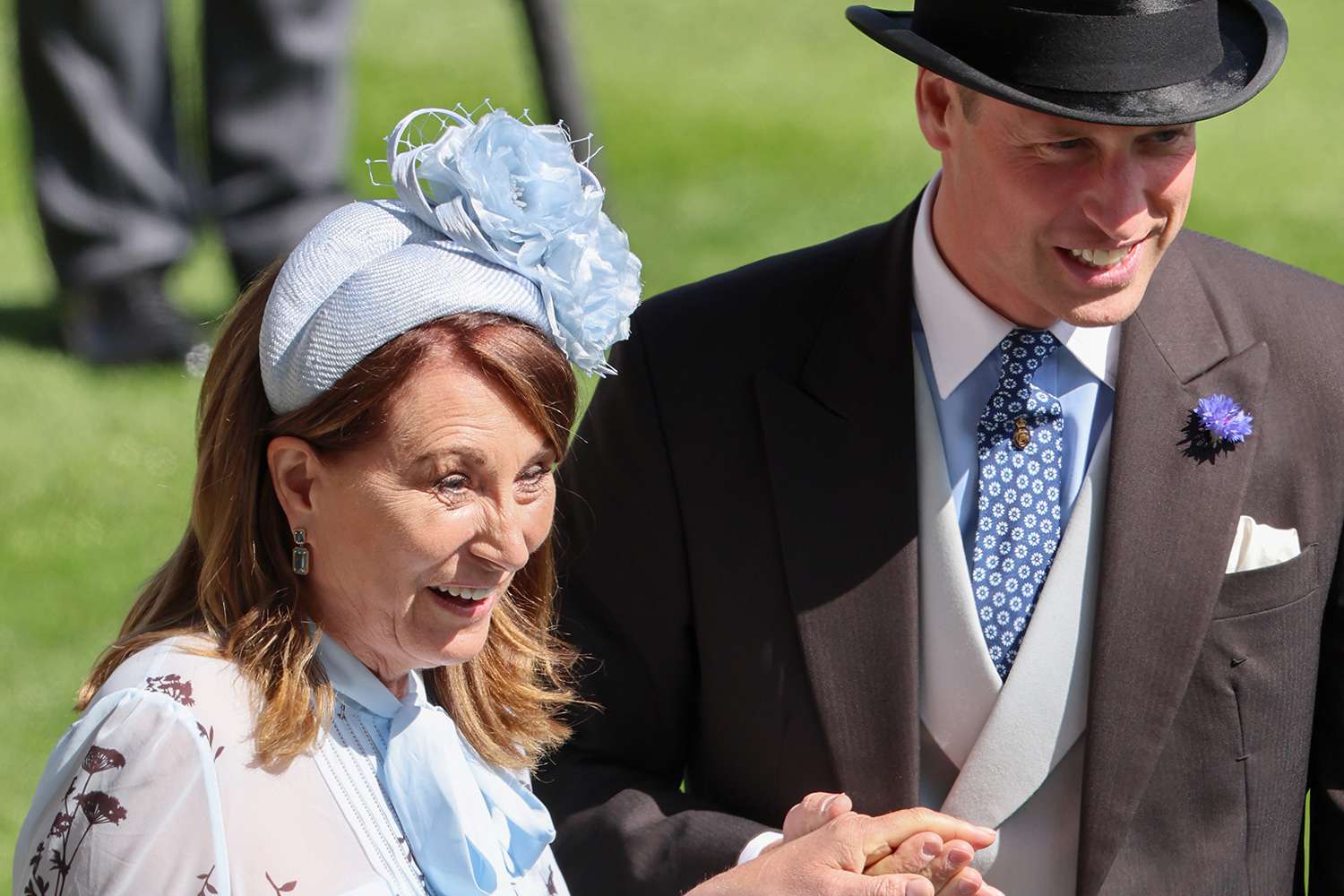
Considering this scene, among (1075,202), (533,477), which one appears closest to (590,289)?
(533,477)

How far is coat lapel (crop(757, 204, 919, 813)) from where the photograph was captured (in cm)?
308

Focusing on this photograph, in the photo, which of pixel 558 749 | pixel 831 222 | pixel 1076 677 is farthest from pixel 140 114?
pixel 1076 677

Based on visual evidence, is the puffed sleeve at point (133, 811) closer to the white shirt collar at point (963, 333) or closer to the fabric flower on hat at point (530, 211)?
the fabric flower on hat at point (530, 211)

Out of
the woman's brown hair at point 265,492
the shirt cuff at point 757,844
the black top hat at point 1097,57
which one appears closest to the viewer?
the woman's brown hair at point 265,492

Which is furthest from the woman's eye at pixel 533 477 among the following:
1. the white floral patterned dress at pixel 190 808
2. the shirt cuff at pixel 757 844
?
the shirt cuff at pixel 757 844

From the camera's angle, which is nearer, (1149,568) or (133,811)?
(133,811)

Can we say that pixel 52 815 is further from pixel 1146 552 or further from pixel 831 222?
pixel 831 222

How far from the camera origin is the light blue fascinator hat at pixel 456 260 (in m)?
2.49

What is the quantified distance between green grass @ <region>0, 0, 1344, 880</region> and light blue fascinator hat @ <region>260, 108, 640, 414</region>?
352cm

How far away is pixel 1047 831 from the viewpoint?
3.12 m

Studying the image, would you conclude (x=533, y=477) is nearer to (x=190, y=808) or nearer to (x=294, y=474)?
(x=294, y=474)

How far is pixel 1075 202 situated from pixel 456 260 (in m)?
0.94

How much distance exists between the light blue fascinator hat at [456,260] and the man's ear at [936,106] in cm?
71

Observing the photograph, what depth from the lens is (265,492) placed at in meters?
2.59
